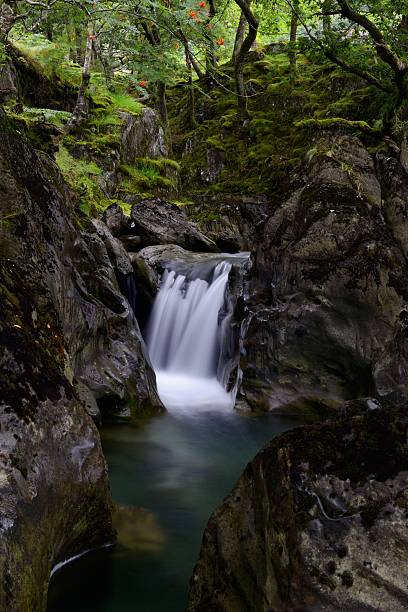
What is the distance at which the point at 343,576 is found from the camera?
6.79 ft

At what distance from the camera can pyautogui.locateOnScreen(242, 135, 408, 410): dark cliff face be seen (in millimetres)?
7574

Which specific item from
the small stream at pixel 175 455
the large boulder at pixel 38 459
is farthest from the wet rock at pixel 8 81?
the large boulder at pixel 38 459

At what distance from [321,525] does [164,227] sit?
428 inches

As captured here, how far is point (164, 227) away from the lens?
12570 mm

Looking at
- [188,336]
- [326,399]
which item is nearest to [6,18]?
[188,336]

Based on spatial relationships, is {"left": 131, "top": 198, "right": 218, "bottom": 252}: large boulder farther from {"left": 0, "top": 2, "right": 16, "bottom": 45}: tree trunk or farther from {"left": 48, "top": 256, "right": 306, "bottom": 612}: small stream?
{"left": 0, "top": 2, "right": 16, "bottom": 45}: tree trunk

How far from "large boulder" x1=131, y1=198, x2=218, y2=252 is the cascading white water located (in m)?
1.90

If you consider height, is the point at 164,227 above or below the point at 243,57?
below

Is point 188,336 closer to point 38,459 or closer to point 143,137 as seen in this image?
point 38,459

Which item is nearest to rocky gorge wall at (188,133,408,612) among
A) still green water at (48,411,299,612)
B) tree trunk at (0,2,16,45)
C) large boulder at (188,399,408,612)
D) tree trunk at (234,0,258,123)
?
large boulder at (188,399,408,612)

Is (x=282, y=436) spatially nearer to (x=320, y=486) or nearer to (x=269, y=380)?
(x=320, y=486)

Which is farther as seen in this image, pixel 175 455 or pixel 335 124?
pixel 335 124

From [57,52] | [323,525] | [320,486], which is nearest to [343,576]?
[323,525]

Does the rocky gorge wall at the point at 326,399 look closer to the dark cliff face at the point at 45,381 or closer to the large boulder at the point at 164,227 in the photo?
the dark cliff face at the point at 45,381
